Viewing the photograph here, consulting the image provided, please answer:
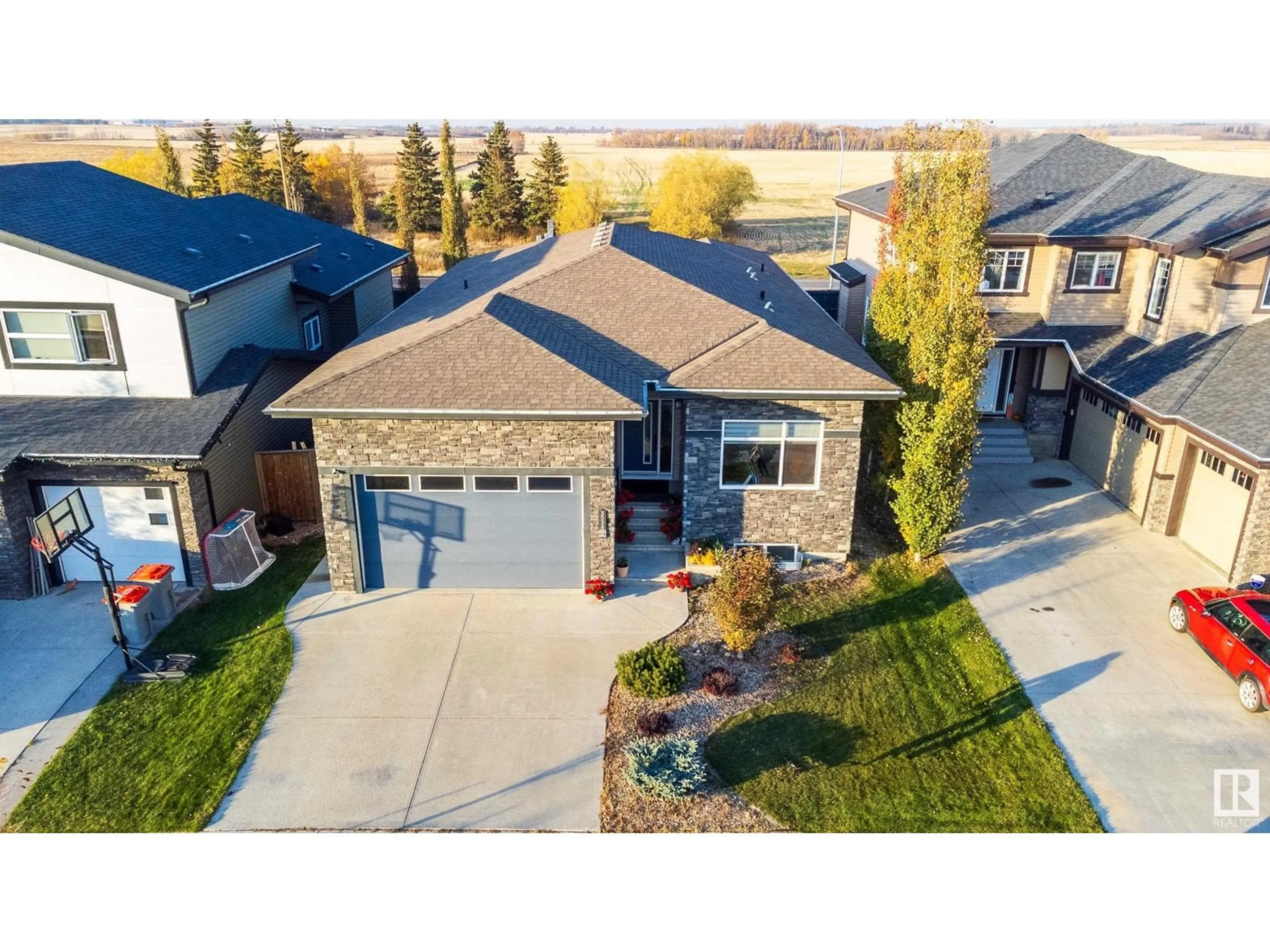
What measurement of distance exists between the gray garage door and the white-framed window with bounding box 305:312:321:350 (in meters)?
8.20

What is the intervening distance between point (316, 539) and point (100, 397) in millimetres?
4596

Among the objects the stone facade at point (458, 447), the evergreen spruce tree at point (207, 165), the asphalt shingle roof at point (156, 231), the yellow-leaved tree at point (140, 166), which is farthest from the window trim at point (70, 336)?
the yellow-leaved tree at point (140, 166)

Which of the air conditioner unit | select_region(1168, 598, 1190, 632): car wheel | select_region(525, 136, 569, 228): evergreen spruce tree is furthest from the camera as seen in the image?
select_region(525, 136, 569, 228): evergreen spruce tree

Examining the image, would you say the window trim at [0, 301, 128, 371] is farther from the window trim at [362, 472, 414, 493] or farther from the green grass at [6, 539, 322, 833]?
the window trim at [362, 472, 414, 493]

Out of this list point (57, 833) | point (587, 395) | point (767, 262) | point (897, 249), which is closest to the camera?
point (57, 833)

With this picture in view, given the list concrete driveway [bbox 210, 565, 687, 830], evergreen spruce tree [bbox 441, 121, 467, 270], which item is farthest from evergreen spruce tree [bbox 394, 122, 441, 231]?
concrete driveway [bbox 210, 565, 687, 830]

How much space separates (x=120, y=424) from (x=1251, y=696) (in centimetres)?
1831

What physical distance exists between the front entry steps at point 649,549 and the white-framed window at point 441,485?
309cm

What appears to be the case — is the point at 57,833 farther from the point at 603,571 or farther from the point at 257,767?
the point at 603,571

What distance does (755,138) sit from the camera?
11231 centimetres

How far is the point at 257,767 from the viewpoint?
35.5 ft

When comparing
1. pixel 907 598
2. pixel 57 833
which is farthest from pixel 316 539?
pixel 907 598

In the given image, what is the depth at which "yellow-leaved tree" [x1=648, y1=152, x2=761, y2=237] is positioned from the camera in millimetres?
47844

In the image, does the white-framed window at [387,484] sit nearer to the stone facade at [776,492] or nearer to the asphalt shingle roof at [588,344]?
the asphalt shingle roof at [588,344]
